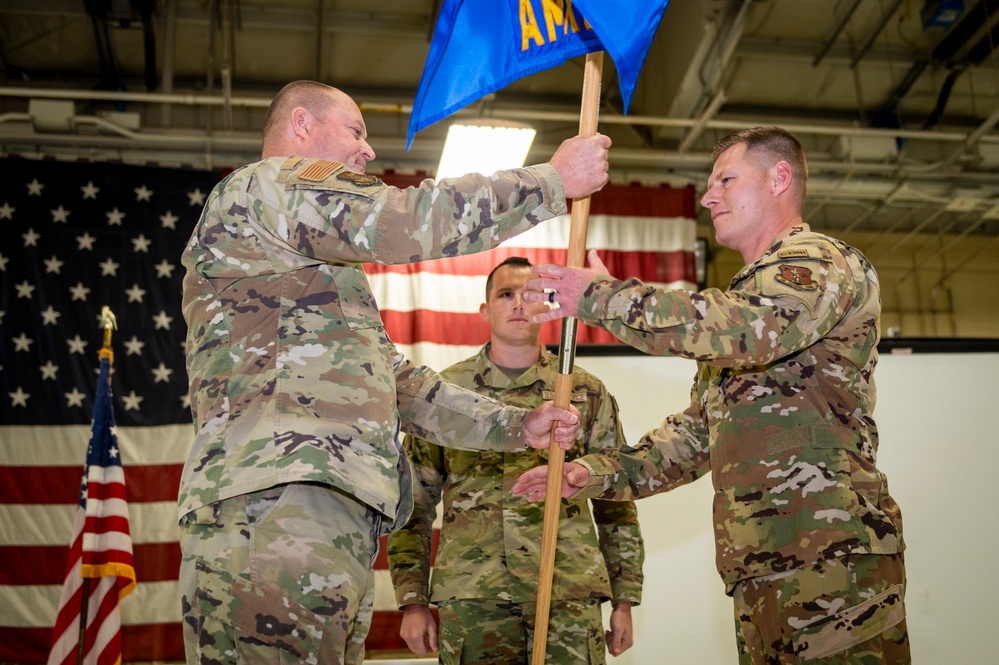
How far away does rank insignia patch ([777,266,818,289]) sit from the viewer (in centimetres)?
217

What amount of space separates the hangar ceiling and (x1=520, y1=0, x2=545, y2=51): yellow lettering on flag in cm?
401

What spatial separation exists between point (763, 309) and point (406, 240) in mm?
852

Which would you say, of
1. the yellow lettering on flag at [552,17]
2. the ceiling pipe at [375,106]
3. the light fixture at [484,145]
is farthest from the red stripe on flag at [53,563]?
the yellow lettering on flag at [552,17]

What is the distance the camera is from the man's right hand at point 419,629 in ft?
10.3

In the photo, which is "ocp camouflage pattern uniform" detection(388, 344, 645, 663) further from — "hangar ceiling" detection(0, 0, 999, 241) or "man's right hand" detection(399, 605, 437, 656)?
"hangar ceiling" detection(0, 0, 999, 241)

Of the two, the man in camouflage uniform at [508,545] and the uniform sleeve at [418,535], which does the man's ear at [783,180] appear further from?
the uniform sleeve at [418,535]

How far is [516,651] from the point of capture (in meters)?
3.00

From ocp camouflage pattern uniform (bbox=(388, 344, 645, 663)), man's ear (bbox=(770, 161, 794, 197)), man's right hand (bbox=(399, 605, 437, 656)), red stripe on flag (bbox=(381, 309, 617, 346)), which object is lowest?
man's right hand (bbox=(399, 605, 437, 656))

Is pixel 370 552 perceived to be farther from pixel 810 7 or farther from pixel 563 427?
pixel 810 7

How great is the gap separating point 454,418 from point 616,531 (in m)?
1.11

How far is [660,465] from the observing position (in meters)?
2.74

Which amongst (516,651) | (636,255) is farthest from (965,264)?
(516,651)

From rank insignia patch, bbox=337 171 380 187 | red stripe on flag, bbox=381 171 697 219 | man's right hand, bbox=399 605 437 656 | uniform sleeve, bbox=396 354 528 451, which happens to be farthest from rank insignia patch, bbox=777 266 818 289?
red stripe on flag, bbox=381 171 697 219

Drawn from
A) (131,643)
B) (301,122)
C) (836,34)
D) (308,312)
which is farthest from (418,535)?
(836,34)
